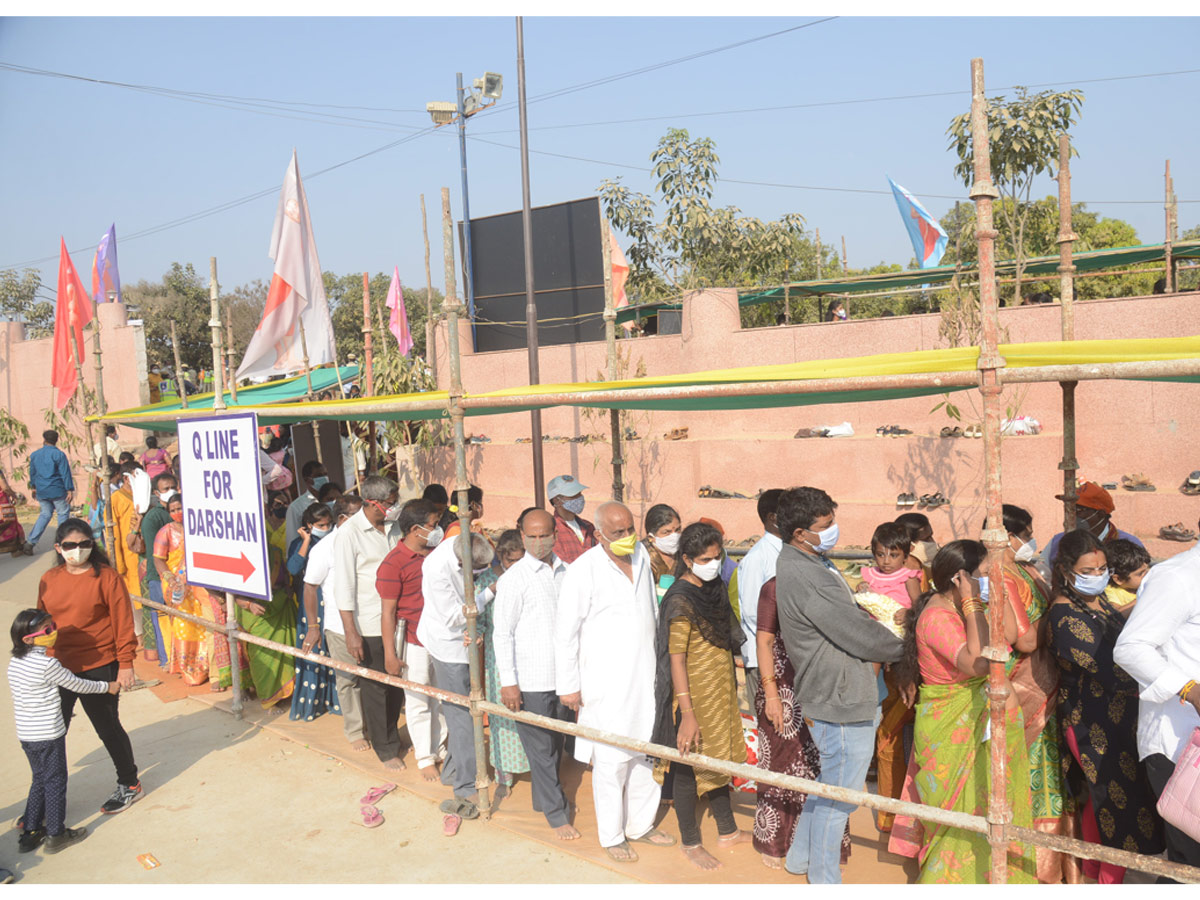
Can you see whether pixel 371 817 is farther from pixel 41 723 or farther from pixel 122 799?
pixel 41 723

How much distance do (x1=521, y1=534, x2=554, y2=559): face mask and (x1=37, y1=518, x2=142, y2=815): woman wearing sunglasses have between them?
2.45 m

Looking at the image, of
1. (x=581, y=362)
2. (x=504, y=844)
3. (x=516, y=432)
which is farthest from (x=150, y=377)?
(x=504, y=844)

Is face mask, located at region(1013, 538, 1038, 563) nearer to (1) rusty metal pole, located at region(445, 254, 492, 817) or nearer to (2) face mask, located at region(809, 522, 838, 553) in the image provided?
(2) face mask, located at region(809, 522, 838, 553)

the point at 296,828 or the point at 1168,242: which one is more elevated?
the point at 1168,242

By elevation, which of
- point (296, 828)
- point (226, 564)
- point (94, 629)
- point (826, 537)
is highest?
point (826, 537)

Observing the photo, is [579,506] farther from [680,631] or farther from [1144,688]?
[1144,688]

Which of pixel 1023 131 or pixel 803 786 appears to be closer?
pixel 803 786

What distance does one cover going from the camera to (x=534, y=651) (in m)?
4.42

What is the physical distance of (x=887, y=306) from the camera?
21.7 m

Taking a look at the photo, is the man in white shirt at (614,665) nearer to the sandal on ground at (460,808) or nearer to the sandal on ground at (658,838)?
the sandal on ground at (658,838)

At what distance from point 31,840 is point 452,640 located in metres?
2.35

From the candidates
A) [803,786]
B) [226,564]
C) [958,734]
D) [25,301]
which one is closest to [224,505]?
[226,564]

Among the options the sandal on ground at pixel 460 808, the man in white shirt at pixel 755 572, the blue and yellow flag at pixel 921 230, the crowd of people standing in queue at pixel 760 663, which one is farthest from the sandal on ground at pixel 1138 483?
the sandal on ground at pixel 460 808

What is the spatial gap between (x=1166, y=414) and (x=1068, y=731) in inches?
286
